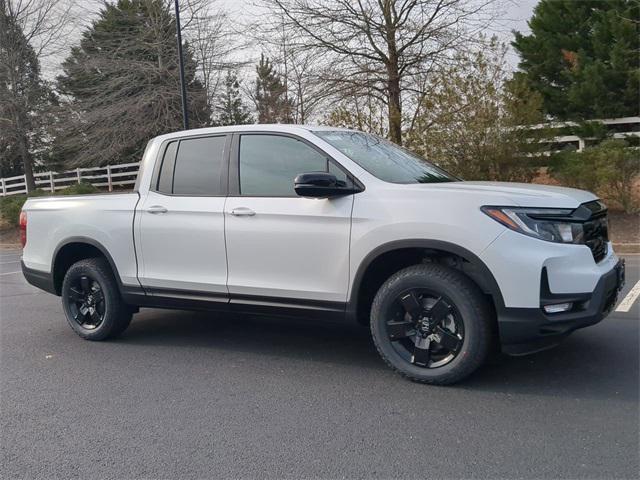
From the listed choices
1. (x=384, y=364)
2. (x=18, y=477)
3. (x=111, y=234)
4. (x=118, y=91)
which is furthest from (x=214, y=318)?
(x=118, y=91)

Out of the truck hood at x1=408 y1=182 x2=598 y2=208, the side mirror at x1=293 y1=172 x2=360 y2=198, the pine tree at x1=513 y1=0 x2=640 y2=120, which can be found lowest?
the truck hood at x1=408 y1=182 x2=598 y2=208

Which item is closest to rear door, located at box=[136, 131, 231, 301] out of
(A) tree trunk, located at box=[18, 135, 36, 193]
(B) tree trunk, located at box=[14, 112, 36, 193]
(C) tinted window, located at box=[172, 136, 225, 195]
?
(C) tinted window, located at box=[172, 136, 225, 195]

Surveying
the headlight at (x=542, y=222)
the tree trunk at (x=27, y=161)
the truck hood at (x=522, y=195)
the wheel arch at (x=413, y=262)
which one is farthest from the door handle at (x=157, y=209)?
the tree trunk at (x=27, y=161)

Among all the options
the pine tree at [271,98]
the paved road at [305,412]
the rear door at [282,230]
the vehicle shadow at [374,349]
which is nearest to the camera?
the paved road at [305,412]

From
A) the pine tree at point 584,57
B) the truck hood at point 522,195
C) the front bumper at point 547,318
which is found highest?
the pine tree at point 584,57

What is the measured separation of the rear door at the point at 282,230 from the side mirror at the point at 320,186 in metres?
0.08

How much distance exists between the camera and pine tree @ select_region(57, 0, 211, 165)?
934 inches

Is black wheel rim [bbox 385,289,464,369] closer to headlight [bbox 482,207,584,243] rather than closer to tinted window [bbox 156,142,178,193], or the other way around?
headlight [bbox 482,207,584,243]

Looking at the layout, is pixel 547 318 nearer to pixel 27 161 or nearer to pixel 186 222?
pixel 186 222

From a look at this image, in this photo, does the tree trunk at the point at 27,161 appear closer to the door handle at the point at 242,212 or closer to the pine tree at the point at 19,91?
the pine tree at the point at 19,91

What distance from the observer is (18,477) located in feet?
10.4

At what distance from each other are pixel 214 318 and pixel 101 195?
1.73 metres

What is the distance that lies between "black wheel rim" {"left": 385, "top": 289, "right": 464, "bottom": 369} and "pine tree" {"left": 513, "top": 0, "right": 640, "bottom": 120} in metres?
15.8

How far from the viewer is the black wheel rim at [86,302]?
5703 mm
